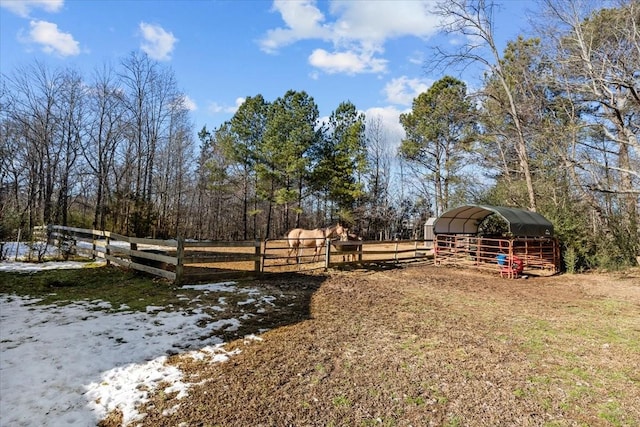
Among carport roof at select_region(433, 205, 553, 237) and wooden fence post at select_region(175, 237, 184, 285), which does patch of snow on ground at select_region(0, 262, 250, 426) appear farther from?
carport roof at select_region(433, 205, 553, 237)

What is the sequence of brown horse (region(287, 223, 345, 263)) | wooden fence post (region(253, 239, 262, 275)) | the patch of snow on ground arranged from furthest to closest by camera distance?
brown horse (region(287, 223, 345, 263)), wooden fence post (region(253, 239, 262, 275)), the patch of snow on ground

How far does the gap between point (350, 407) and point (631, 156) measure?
15.3m

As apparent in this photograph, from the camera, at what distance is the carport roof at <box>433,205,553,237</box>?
1053 centimetres

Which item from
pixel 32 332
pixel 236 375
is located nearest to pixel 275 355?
pixel 236 375

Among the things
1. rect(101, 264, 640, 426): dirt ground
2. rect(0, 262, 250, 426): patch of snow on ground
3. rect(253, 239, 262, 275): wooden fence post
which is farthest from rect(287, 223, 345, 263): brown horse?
rect(0, 262, 250, 426): patch of snow on ground

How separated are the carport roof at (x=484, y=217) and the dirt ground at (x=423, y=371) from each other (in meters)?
4.40

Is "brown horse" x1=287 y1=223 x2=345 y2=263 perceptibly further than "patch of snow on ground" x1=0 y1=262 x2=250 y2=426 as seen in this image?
Yes

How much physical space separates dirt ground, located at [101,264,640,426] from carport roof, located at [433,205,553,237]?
440 cm

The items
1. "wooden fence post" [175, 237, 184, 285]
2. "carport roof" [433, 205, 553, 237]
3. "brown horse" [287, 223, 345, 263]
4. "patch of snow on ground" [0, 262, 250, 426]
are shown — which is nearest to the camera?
"patch of snow on ground" [0, 262, 250, 426]

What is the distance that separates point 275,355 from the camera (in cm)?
368

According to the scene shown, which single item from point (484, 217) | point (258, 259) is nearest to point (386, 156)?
point (484, 217)

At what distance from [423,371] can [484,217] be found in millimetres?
13260

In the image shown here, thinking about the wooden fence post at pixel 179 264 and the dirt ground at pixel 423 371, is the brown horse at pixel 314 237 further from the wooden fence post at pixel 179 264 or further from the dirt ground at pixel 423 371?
the dirt ground at pixel 423 371

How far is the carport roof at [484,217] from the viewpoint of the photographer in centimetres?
1053
